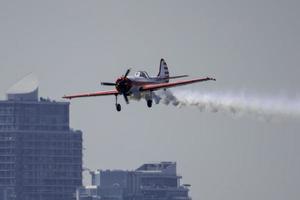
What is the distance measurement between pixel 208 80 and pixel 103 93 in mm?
14901

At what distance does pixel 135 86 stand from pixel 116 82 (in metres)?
2.31

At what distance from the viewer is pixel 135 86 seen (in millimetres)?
197375

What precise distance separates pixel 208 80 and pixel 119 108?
953cm

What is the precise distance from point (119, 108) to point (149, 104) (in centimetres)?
719

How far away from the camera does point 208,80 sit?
190m

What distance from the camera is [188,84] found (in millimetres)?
197625

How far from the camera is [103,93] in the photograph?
656 ft

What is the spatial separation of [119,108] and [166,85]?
9.04 m

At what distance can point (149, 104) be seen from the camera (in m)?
198

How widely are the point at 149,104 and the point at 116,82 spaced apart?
4.33 metres

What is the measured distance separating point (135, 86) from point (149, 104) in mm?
2400

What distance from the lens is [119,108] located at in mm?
191000

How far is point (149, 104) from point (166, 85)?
110 inches

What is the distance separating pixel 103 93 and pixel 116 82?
407 centimetres
